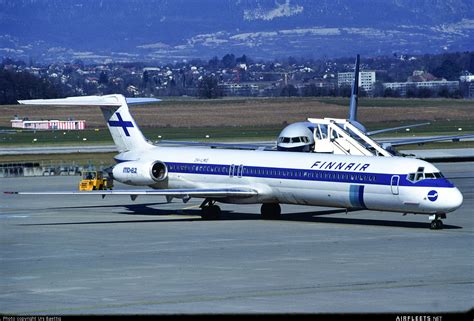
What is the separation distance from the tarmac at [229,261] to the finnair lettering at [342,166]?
213cm

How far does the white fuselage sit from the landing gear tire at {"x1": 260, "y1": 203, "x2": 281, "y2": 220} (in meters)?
1.10

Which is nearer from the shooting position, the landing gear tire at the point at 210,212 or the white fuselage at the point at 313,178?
the white fuselage at the point at 313,178

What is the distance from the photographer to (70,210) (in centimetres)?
5162

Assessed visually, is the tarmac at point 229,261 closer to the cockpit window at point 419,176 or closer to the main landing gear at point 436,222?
the main landing gear at point 436,222

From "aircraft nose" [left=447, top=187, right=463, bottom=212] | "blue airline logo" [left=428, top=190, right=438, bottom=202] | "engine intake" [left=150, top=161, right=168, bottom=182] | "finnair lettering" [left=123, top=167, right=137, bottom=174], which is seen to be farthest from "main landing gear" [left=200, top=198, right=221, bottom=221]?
"aircraft nose" [left=447, top=187, right=463, bottom=212]

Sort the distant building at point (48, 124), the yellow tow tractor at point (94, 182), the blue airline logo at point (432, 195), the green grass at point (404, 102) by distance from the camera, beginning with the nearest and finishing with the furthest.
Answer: the blue airline logo at point (432, 195) < the yellow tow tractor at point (94, 182) < the distant building at point (48, 124) < the green grass at point (404, 102)

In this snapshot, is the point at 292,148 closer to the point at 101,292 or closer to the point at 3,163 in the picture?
the point at 3,163

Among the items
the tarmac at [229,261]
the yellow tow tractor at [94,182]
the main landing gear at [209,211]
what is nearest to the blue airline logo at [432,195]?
the tarmac at [229,261]

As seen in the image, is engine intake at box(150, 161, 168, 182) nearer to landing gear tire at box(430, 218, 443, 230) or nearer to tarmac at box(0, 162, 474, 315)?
tarmac at box(0, 162, 474, 315)

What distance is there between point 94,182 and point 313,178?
1949 centimetres

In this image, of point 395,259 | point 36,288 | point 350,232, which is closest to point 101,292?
point 36,288

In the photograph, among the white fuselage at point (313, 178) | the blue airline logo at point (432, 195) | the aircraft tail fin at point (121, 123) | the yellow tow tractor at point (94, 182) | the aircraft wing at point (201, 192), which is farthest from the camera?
the yellow tow tractor at point (94, 182)

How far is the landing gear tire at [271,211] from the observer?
1848 inches

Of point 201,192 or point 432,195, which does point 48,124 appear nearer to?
point 201,192
